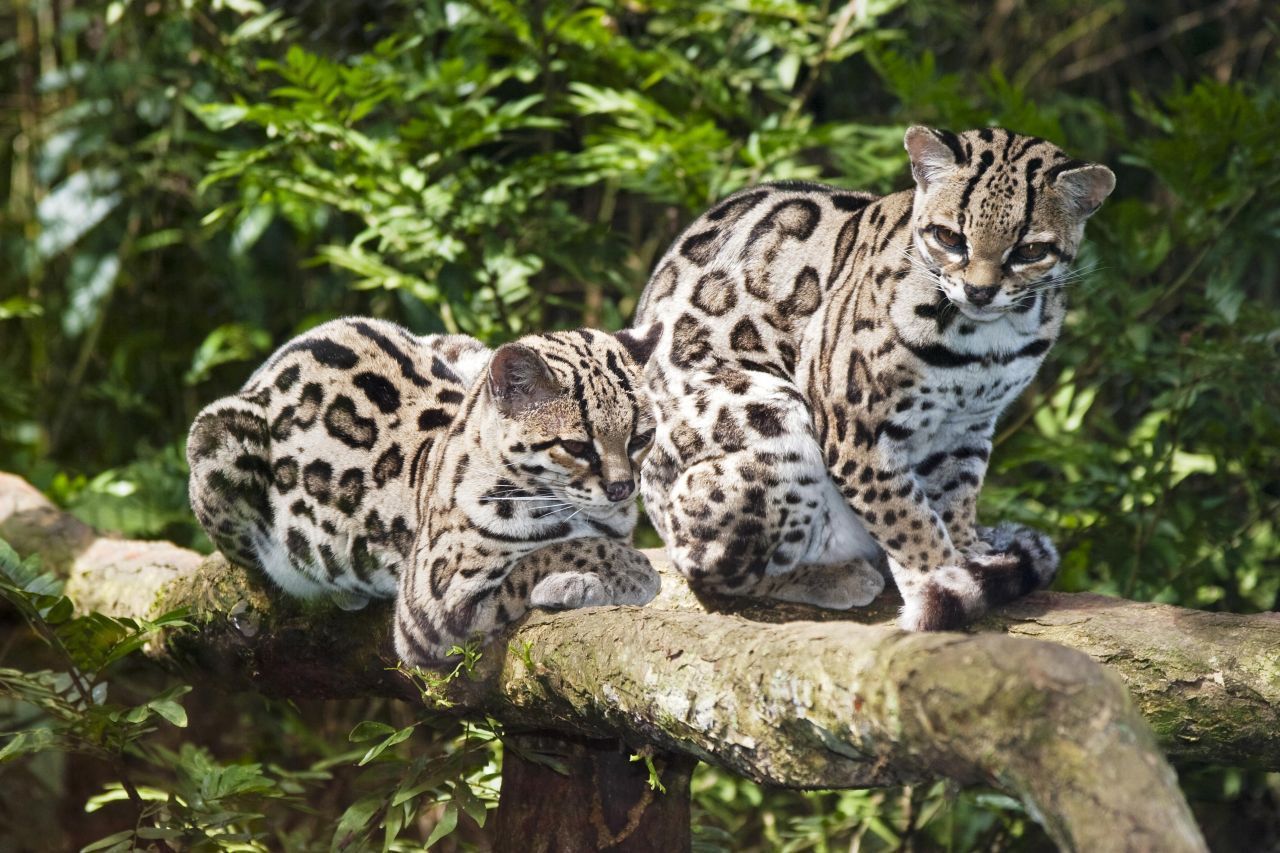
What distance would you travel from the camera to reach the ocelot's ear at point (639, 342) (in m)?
3.56

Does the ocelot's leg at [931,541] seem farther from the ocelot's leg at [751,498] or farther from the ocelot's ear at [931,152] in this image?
the ocelot's ear at [931,152]

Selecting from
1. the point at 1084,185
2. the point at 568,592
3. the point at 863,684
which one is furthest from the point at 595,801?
the point at 1084,185

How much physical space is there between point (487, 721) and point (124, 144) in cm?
486

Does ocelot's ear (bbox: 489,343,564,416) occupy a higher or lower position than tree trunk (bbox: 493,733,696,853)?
higher

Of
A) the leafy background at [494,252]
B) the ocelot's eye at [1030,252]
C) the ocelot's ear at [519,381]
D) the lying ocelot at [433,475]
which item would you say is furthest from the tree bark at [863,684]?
the ocelot's eye at [1030,252]

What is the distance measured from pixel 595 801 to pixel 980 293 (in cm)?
166

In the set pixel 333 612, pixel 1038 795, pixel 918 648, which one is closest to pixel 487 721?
pixel 333 612

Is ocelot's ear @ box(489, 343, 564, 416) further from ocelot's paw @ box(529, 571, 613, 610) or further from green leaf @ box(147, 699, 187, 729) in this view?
green leaf @ box(147, 699, 187, 729)

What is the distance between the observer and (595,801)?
3510mm

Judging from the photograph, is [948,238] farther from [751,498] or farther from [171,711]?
[171,711]

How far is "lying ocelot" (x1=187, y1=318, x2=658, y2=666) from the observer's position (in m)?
3.33

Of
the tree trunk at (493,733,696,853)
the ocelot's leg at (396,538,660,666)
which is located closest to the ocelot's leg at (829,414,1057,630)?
the ocelot's leg at (396,538,660,666)

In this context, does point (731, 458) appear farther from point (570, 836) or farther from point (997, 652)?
point (997, 652)

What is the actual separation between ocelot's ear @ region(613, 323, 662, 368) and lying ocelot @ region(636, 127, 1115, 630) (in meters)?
0.13
